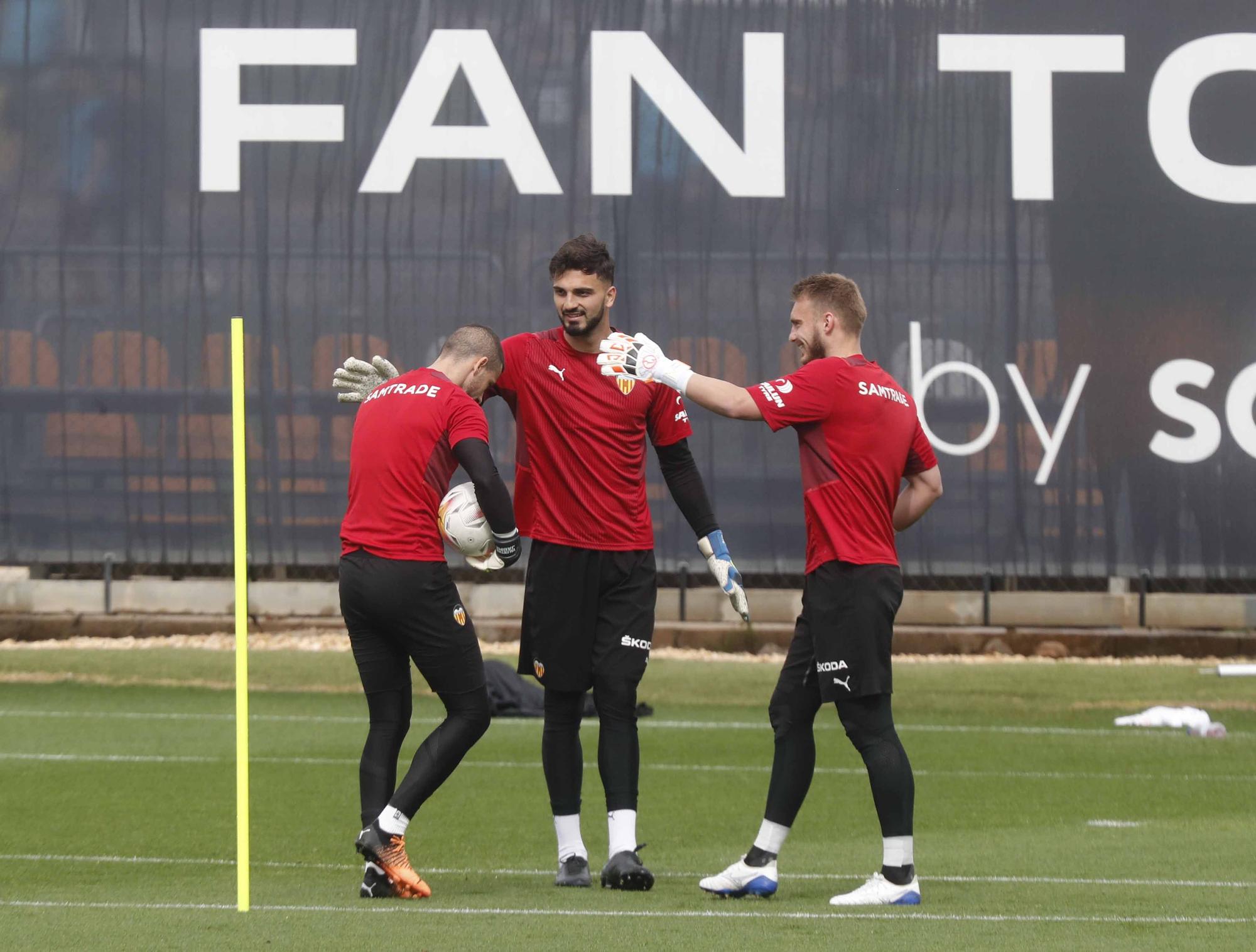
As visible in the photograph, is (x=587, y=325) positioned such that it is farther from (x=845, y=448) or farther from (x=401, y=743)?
(x=401, y=743)

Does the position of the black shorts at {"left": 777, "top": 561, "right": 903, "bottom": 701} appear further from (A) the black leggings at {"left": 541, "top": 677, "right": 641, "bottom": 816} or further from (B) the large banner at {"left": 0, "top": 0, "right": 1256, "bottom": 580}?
(B) the large banner at {"left": 0, "top": 0, "right": 1256, "bottom": 580}

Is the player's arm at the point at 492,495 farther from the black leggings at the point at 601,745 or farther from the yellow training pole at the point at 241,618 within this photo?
the yellow training pole at the point at 241,618

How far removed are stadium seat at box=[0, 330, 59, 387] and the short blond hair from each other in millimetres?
7681

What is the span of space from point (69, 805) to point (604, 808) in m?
2.26

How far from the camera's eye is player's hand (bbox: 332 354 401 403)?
230 inches

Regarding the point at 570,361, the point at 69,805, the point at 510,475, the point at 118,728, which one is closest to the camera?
the point at 570,361

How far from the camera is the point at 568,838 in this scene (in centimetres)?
571

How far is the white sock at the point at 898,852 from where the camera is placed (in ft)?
17.1

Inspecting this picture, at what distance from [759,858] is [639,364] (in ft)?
4.96

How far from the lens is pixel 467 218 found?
11.9 m

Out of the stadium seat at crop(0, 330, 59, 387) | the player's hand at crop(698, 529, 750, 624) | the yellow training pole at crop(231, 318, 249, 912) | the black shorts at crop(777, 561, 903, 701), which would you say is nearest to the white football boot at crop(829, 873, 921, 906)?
the black shorts at crop(777, 561, 903, 701)

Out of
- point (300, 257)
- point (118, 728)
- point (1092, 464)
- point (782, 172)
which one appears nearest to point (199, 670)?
point (118, 728)

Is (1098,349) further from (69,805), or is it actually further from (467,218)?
(69,805)

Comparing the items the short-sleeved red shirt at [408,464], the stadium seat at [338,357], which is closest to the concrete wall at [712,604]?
the stadium seat at [338,357]
